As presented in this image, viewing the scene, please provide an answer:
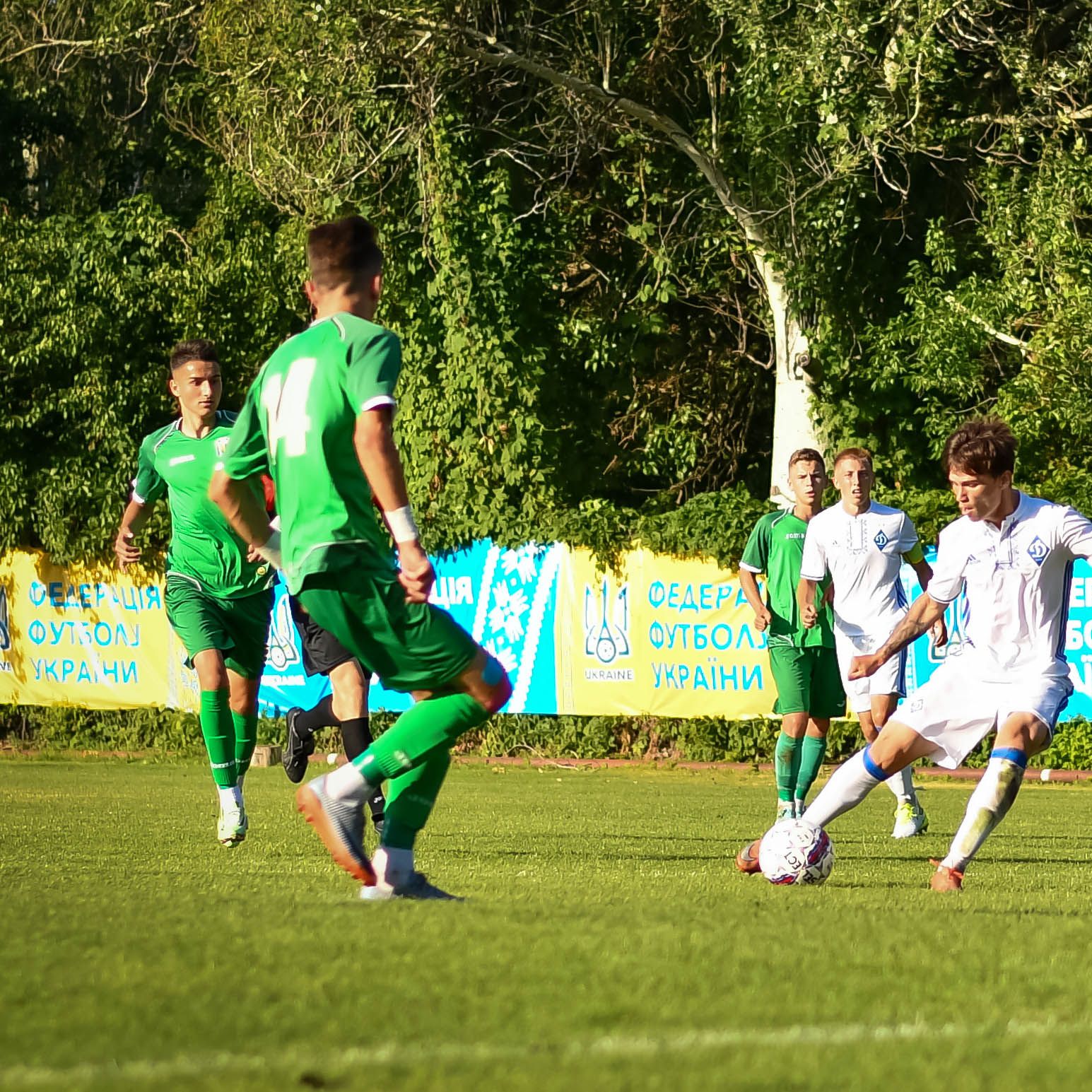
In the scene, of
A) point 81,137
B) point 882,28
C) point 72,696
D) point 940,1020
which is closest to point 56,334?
point 72,696

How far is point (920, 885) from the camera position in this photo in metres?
8.02

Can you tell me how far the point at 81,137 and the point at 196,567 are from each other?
82.0 ft

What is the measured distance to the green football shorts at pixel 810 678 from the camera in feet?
38.7

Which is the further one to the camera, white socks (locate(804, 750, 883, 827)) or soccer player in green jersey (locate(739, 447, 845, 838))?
soccer player in green jersey (locate(739, 447, 845, 838))

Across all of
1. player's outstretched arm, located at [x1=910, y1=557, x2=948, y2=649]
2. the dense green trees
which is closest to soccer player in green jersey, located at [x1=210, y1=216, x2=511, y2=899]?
player's outstretched arm, located at [x1=910, y1=557, x2=948, y2=649]

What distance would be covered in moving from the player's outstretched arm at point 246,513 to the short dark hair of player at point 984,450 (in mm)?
2767

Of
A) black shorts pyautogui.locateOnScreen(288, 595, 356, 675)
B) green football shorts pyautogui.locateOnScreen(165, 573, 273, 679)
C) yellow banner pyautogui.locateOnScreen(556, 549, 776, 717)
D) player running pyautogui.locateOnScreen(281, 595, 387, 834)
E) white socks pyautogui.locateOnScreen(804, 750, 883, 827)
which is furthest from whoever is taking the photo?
yellow banner pyautogui.locateOnScreen(556, 549, 776, 717)

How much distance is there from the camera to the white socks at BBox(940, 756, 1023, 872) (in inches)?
300

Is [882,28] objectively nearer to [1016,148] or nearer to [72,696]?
[1016,148]

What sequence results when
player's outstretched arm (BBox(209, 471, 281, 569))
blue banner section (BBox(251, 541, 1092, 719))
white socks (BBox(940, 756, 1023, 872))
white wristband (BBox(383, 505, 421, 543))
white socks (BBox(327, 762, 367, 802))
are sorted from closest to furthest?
white wristband (BBox(383, 505, 421, 543))
white socks (BBox(327, 762, 367, 802))
player's outstretched arm (BBox(209, 471, 281, 569))
white socks (BBox(940, 756, 1023, 872))
blue banner section (BBox(251, 541, 1092, 719))

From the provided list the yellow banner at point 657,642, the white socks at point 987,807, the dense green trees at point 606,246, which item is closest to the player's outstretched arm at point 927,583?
the white socks at point 987,807

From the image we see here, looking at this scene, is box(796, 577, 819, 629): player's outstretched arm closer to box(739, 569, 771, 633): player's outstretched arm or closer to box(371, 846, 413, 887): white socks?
box(739, 569, 771, 633): player's outstretched arm

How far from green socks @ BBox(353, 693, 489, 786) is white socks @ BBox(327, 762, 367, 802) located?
0.08 ft

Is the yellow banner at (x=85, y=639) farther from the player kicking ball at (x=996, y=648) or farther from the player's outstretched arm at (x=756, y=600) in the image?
the player kicking ball at (x=996, y=648)
